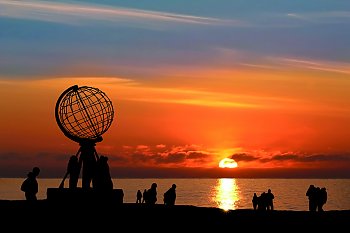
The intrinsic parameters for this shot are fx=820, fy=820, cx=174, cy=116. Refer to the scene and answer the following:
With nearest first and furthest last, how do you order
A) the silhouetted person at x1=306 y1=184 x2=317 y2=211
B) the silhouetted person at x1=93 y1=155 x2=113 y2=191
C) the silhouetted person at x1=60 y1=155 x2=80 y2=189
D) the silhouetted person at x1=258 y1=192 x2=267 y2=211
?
the silhouetted person at x1=93 y1=155 x2=113 y2=191, the silhouetted person at x1=60 y1=155 x2=80 y2=189, the silhouetted person at x1=306 y1=184 x2=317 y2=211, the silhouetted person at x1=258 y1=192 x2=267 y2=211

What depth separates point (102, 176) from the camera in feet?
105

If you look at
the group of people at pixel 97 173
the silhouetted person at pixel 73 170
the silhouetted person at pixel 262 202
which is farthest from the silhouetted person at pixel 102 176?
the silhouetted person at pixel 262 202

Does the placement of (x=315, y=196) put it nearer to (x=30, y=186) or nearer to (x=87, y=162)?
(x=87, y=162)

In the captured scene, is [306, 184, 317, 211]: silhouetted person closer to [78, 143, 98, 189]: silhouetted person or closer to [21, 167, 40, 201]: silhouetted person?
[78, 143, 98, 189]: silhouetted person

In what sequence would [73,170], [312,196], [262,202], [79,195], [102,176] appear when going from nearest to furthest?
[79,195] → [102,176] → [73,170] → [312,196] → [262,202]

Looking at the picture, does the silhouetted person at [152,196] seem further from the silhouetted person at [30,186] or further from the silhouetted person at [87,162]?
the silhouetted person at [30,186]

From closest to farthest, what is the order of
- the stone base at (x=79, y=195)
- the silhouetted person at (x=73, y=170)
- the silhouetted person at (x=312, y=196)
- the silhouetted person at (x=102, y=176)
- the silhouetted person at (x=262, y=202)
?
the stone base at (x=79, y=195), the silhouetted person at (x=102, y=176), the silhouetted person at (x=73, y=170), the silhouetted person at (x=312, y=196), the silhouetted person at (x=262, y=202)

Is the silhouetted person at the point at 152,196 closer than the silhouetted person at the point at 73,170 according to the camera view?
No

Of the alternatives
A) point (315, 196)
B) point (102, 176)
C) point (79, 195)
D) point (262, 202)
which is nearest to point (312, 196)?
point (315, 196)

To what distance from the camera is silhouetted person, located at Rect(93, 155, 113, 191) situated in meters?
31.9

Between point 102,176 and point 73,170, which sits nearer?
point 102,176

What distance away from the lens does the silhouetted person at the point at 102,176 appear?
3187 centimetres

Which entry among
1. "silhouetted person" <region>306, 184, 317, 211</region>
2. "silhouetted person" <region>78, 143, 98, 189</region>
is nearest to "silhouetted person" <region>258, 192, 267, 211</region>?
"silhouetted person" <region>306, 184, 317, 211</region>

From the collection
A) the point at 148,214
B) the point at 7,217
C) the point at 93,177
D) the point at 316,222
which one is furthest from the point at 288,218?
the point at 7,217
